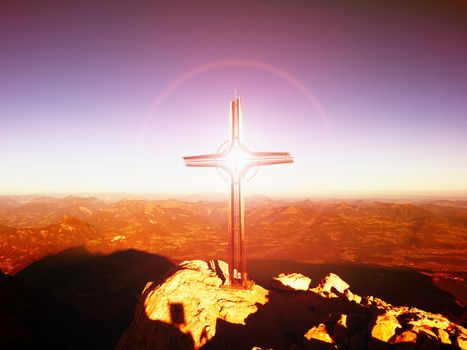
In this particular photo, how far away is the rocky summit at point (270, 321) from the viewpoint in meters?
21.2

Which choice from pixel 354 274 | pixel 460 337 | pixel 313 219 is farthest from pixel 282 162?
pixel 313 219

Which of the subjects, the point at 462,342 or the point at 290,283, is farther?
the point at 290,283

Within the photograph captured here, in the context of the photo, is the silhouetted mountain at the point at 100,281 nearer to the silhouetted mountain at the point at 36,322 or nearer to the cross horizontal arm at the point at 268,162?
the silhouetted mountain at the point at 36,322

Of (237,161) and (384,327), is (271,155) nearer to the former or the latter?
(237,161)

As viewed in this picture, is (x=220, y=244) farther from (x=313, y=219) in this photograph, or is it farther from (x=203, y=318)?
(x=203, y=318)

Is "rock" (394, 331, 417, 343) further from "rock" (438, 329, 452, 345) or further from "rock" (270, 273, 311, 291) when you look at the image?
"rock" (270, 273, 311, 291)

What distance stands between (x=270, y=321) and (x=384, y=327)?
11.2m

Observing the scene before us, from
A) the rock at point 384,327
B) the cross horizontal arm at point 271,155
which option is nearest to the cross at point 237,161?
the cross horizontal arm at point 271,155

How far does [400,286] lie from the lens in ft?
255

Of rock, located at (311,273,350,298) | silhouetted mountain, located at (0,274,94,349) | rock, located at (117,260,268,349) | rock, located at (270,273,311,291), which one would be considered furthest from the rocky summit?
silhouetted mountain, located at (0,274,94,349)

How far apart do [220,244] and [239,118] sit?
116 m

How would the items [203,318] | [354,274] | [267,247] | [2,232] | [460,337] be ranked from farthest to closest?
[267,247] → [2,232] → [354,274] → [203,318] → [460,337]

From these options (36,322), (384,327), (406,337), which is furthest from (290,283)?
(36,322)

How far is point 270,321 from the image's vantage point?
94.4ft
